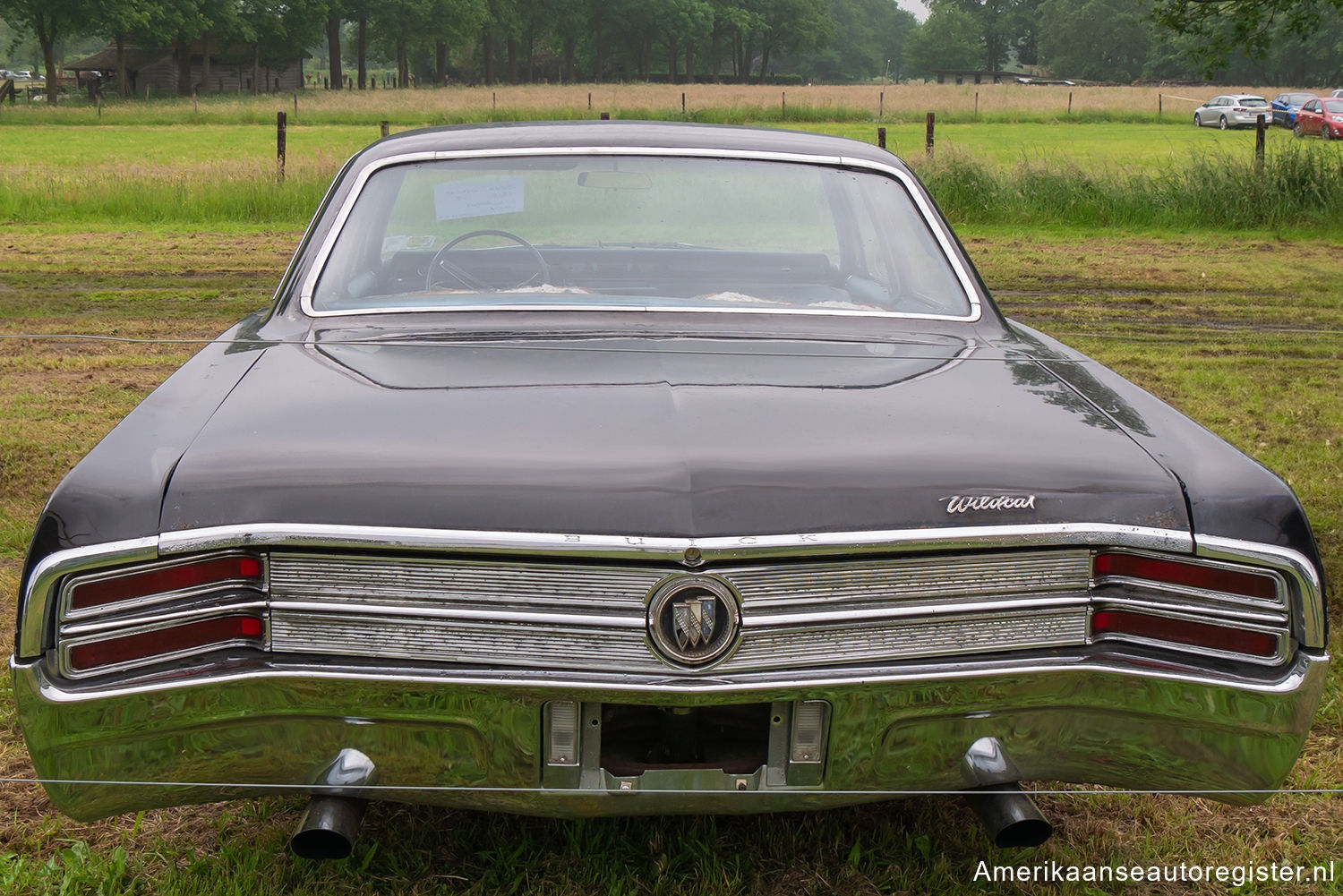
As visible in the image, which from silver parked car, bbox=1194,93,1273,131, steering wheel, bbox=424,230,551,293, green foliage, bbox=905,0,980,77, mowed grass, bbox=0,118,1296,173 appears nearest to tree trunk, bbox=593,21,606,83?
green foliage, bbox=905,0,980,77

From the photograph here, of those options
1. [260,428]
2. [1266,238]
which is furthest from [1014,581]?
[1266,238]

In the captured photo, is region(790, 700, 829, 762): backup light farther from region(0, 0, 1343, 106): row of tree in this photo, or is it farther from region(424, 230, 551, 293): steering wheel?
region(0, 0, 1343, 106): row of tree

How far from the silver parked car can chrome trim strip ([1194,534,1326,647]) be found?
44.6 metres

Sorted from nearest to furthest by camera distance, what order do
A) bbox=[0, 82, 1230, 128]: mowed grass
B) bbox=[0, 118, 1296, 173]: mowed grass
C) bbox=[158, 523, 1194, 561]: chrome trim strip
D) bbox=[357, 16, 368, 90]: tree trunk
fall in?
bbox=[158, 523, 1194, 561]: chrome trim strip
bbox=[0, 118, 1296, 173]: mowed grass
bbox=[0, 82, 1230, 128]: mowed grass
bbox=[357, 16, 368, 90]: tree trunk

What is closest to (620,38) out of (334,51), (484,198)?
(334,51)

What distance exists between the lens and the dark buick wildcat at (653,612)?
176 cm

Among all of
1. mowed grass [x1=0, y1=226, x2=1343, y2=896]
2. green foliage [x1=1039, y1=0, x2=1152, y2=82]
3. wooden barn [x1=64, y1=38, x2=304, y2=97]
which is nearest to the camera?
mowed grass [x1=0, y1=226, x2=1343, y2=896]

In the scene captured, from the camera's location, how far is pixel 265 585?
1.79 meters

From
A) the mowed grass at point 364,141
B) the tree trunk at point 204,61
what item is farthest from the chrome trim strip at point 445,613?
the tree trunk at point 204,61

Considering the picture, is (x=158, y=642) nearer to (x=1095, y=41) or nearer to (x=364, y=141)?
(x=364, y=141)

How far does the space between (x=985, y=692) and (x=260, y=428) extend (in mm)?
1234

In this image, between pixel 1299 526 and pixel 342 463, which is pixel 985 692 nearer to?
pixel 1299 526

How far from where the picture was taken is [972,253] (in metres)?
12.0

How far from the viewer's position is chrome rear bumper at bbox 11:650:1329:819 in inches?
69.7
